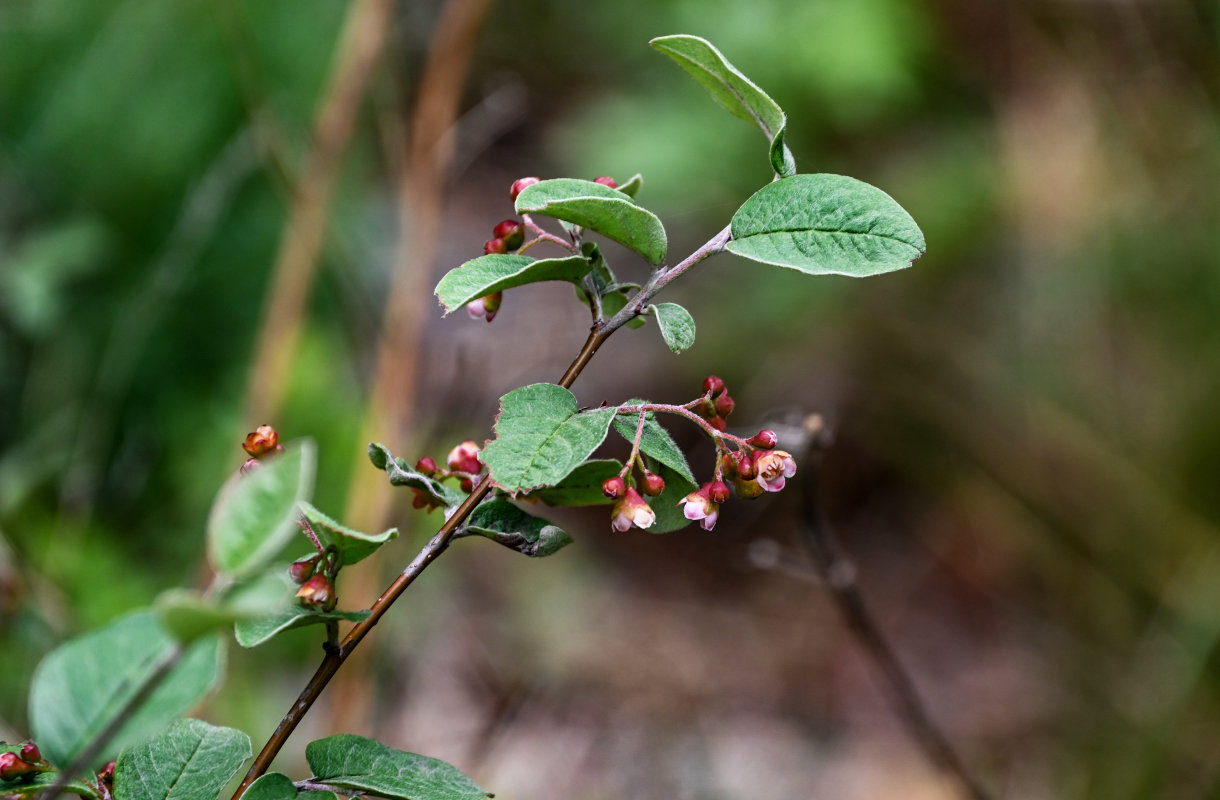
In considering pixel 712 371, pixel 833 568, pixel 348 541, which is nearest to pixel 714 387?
pixel 348 541

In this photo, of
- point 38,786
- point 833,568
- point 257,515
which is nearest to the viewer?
point 257,515

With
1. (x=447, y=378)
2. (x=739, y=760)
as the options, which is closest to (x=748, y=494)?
(x=739, y=760)

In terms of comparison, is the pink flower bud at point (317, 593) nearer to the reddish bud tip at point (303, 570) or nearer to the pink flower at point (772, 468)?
the reddish bud tip at point (303, 570)

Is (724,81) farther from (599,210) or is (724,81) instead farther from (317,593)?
(317,593)

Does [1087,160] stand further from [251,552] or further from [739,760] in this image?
[251,552]

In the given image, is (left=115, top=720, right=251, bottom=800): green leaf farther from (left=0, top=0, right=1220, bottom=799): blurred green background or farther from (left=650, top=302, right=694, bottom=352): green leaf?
(left=0, top=0, right=1220, bottom=799): blurred green background

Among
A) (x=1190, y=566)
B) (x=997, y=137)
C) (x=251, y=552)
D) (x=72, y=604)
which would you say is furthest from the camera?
(x=997, y=137)
